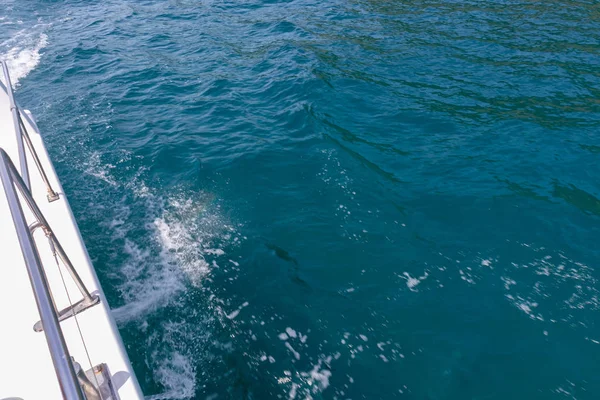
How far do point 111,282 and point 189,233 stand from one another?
1739 mm

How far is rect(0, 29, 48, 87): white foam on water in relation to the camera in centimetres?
1552

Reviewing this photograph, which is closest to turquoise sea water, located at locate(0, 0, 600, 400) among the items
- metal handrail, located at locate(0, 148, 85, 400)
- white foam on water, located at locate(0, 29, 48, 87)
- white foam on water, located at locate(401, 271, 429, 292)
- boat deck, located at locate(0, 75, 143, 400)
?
white foam on water, located at locate(401, 271, 429, 292)

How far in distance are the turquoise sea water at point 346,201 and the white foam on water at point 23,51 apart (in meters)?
0.30

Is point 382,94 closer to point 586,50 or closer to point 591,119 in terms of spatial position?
point 591,119

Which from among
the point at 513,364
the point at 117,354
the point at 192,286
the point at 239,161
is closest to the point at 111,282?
the point at 192,286

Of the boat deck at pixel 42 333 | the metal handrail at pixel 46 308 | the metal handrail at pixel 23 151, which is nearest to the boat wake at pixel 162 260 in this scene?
the boat deck at pixel 42 333

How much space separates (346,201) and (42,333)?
616 centimetres

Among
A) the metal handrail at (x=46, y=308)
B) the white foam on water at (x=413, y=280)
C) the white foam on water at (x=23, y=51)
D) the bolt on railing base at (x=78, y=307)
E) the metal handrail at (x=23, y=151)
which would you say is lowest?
the white foam on water at (x=413, y=280)

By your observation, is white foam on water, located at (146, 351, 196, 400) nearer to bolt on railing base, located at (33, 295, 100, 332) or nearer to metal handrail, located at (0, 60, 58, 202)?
bolt on railing base, located at (33, 295, 100, 332)

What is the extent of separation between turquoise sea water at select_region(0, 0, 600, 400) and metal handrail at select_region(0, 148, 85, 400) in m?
3.61

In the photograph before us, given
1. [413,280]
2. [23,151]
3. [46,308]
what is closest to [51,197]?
[23,151]

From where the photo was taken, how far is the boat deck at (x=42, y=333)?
12.4 ft

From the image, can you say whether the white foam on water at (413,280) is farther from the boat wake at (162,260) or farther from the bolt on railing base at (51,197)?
the bolt on railing base at (51,197)

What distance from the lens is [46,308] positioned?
2.51 m
